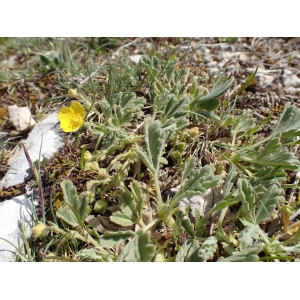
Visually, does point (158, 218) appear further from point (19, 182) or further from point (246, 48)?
point (246, 48)

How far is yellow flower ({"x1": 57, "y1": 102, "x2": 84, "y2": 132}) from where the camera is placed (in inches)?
92.8

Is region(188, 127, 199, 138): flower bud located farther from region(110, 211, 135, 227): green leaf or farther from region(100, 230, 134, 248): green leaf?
region(100, 230, 134, 248): green leaf

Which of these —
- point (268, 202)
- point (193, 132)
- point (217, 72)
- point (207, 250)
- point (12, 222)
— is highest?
point (217, 72)

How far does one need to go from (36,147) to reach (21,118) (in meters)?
0.43

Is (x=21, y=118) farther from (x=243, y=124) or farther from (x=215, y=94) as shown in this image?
(x=243, y=124)

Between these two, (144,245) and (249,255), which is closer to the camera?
(144,245)

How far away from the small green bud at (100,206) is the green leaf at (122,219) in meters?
0.18

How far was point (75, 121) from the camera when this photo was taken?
238 centimetres

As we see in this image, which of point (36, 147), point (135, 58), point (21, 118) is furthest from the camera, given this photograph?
point (135, 58)

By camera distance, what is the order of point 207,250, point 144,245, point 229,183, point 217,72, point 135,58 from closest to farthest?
point 144,245 < point 207,250 < point 229,183 < point 217,72 < point 135,58

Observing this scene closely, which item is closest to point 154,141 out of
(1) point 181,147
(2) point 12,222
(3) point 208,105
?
(1) point 181,147

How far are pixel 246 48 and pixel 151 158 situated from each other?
214 centimetres

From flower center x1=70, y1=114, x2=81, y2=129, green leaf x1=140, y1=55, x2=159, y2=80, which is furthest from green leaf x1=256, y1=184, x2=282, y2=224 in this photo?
flower center x1=70, y1=114, x2=81, y2=129

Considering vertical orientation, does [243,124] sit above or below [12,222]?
above
